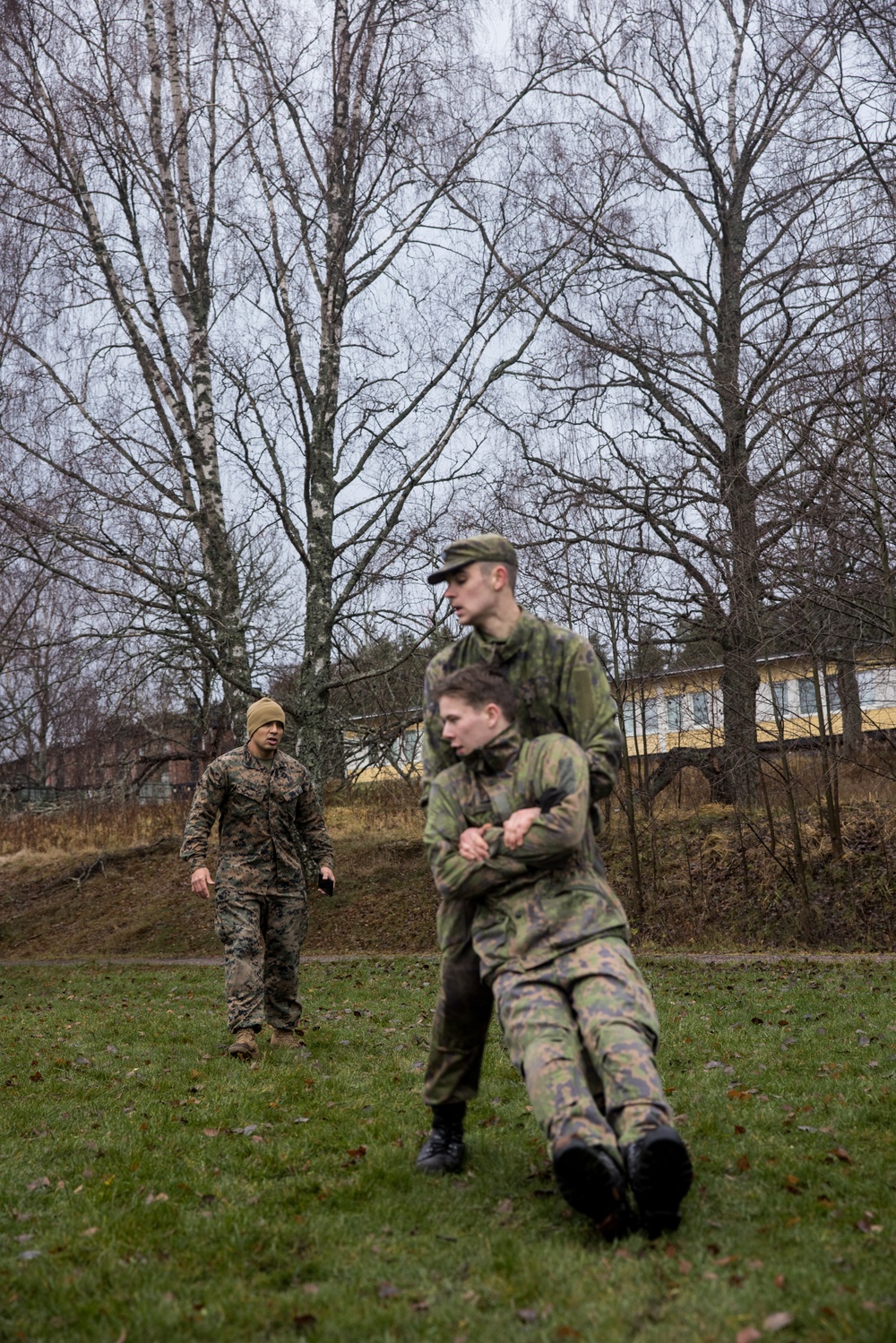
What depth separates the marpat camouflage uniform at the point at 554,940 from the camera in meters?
3.88

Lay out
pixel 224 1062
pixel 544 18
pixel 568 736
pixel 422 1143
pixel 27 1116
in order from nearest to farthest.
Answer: pixel 568 736
pixel 422 1143
pixel 27 1116
pixel 224 1062
pixel 544 18

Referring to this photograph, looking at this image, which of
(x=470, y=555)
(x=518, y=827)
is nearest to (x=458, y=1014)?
(x=518, y=827)

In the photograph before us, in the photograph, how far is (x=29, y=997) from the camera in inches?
530

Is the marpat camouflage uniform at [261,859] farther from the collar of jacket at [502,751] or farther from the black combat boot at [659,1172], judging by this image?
the black combat boot at [659,1172]

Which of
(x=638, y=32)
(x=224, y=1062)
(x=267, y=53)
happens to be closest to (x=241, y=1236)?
(x=224, y=1062)

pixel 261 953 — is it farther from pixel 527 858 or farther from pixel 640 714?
pixel 640 714

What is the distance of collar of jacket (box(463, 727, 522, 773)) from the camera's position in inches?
175

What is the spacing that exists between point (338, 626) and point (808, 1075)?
39.9 ft

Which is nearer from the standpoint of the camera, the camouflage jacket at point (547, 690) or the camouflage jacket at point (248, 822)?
the camouflage jacket at point (547, 690)

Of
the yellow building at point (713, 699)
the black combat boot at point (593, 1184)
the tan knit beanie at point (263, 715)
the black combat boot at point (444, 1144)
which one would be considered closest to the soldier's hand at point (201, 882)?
the tan knit beanie at point (263, 715)

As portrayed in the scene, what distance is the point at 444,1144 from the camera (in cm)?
488

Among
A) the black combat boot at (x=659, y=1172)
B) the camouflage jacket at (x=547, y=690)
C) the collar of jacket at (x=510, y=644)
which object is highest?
the collar of jacket at (x=510, y=644)

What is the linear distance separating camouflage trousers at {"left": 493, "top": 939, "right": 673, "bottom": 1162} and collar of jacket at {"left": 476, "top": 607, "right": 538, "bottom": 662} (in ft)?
3.84

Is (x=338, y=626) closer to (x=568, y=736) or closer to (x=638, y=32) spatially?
(x=638, y=32)
